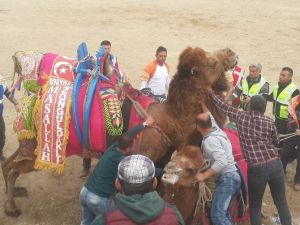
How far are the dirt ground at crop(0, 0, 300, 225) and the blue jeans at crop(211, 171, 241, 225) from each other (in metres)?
2.46

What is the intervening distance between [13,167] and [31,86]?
54.2 inches

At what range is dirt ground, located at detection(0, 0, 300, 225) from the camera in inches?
485

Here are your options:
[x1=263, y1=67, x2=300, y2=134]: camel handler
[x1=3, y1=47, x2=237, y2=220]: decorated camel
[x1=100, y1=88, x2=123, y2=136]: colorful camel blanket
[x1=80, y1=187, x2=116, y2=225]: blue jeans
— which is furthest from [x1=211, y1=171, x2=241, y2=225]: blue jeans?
[x1=263, y1=67, x2=300, y2=134]: camel handler

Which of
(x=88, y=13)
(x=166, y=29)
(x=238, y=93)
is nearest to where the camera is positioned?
(x=238, y=93)

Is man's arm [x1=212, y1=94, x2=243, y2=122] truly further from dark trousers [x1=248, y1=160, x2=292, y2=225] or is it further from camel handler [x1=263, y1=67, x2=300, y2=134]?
camel handler [x1=263, y1=67, x2=300, y2=134]

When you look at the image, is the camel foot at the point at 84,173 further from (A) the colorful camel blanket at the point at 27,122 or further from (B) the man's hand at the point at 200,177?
(B) the man's hand at the point at 200,177

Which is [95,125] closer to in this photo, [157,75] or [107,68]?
[107,68]

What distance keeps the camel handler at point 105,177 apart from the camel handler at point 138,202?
117cm

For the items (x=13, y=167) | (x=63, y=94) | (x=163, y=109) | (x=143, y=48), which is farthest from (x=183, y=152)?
(x=143, y=48)

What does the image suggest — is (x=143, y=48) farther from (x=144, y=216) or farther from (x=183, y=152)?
(x=144, y=216)

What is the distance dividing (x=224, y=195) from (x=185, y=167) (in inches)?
30.1

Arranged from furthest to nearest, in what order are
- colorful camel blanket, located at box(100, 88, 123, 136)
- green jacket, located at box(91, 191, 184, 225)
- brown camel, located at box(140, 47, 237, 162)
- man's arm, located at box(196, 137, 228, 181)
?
colorful camel blanket, located at box(100, 88, 123, 136) < brown camel, located at box(140, 47, 237, 162) < man's arm, located at box(196, 137, 228, 181) < green jacket, located at box(91, 191, 184, 225)

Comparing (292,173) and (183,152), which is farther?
(292,173)

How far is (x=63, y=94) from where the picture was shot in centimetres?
511
